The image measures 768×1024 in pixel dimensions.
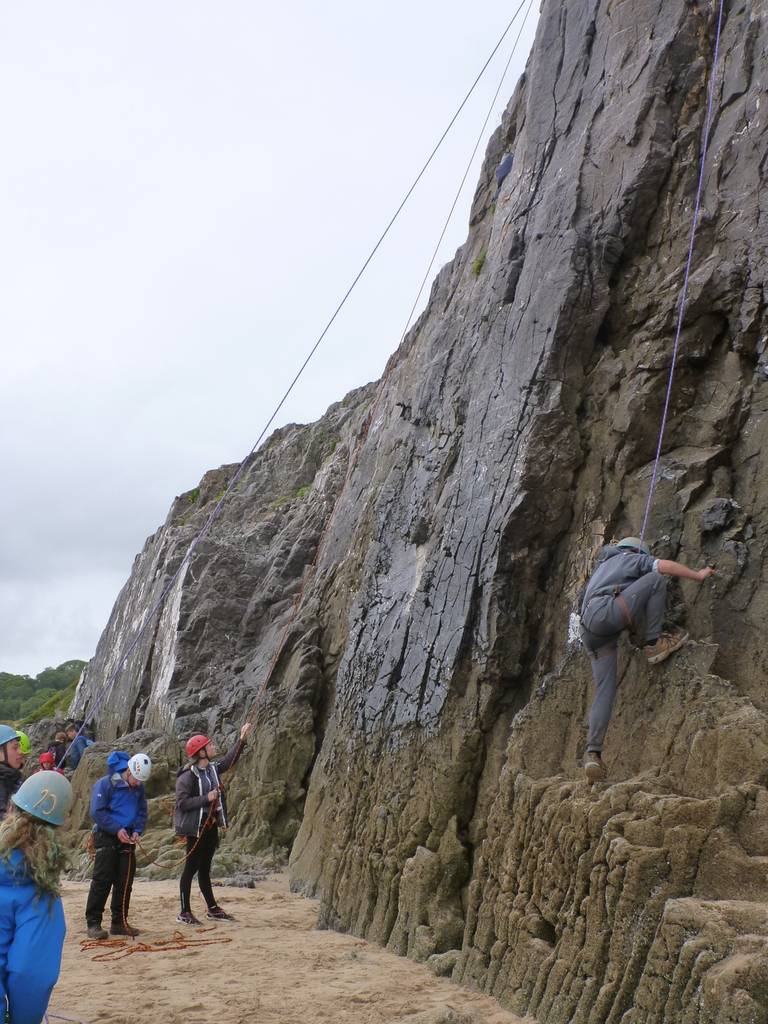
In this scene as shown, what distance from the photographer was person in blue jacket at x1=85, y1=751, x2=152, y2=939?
11.0 metres

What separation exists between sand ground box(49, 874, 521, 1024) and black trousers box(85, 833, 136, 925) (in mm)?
340

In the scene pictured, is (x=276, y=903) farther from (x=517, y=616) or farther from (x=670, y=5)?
(x=670, y=5)

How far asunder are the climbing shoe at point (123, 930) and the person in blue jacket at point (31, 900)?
6808 mm

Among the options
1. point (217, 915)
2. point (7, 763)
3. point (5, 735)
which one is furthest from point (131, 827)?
point (5, 735)

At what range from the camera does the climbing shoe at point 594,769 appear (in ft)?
26.7

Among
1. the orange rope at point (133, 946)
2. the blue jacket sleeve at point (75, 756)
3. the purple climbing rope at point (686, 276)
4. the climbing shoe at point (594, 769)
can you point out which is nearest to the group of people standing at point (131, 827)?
the orange rope at point (133, 946)

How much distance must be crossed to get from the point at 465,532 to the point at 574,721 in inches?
133

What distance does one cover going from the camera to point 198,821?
38.1ft

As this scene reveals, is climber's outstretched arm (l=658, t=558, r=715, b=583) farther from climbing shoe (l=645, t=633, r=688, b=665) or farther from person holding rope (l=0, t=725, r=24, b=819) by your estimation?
person holding rope (l=0, t=725, r=24, b=819)

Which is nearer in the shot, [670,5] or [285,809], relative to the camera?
[670,5]

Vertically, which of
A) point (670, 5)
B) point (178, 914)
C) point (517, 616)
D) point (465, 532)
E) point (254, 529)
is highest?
point (670, 5)

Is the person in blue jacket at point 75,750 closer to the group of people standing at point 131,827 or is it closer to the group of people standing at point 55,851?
the group of people standing at point 55,851

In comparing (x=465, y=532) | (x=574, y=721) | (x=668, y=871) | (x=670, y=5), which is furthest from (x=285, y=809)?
(x=670, y=5)

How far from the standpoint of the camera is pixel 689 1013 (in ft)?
17.2
